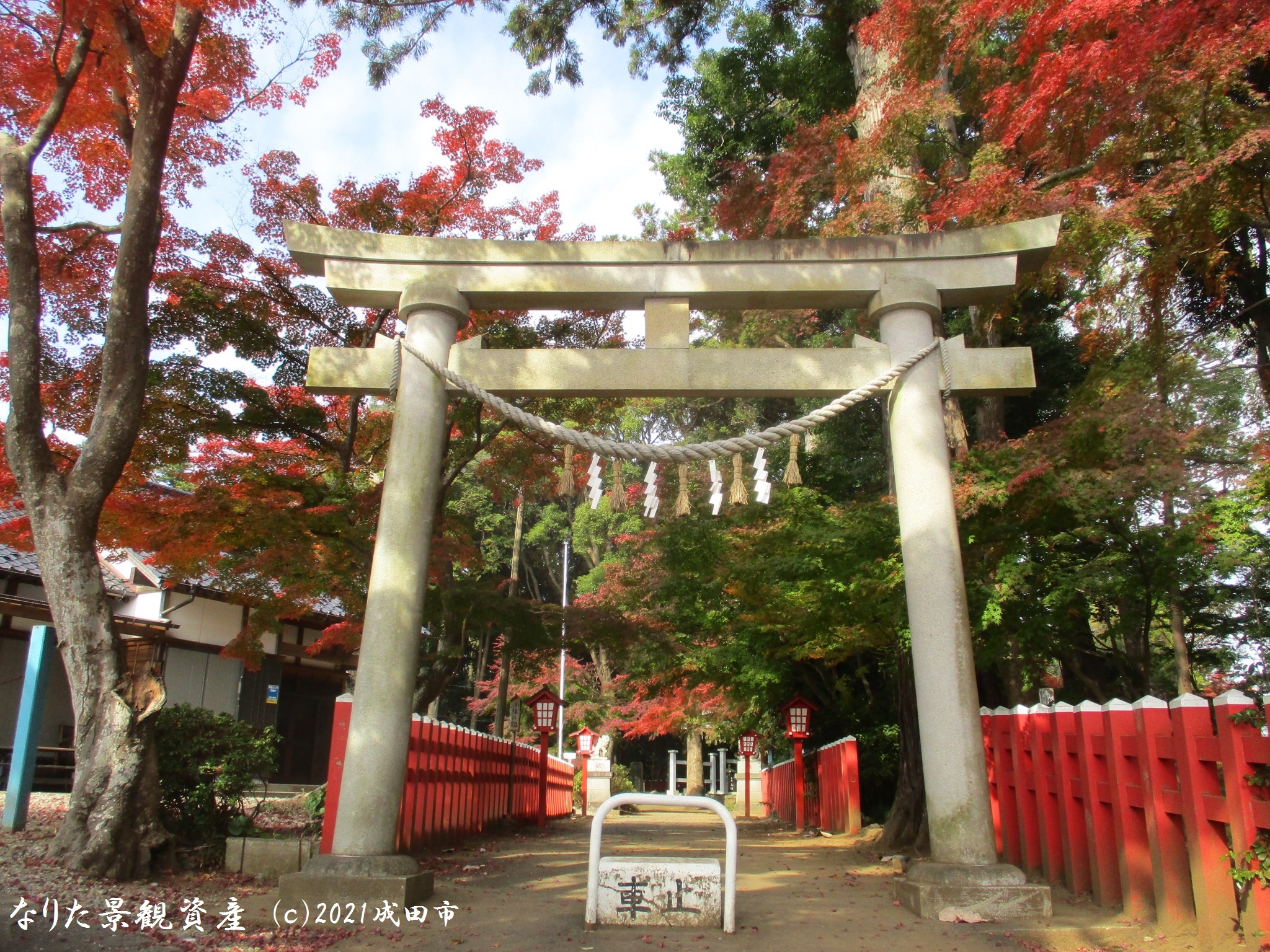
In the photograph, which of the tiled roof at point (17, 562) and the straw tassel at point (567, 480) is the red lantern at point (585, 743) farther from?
the straw tassel at point (567, 480)

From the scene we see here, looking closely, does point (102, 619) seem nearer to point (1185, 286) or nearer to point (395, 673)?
point (395, 673)

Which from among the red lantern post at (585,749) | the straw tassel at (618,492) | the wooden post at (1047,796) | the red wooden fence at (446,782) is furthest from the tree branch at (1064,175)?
the red lantern post at (585,749)

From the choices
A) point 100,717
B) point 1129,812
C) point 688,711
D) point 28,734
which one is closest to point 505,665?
point 688,711

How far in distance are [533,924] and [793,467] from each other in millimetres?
3561

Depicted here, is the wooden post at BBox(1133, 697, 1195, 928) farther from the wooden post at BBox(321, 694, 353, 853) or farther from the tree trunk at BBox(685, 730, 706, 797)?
the tree trunk at BBox(685, 730, 706, 797)

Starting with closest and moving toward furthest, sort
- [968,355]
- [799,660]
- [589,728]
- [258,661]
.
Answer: [968,355]
[258,661]
[799,660]
[589,728]

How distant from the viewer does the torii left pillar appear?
17.0ft

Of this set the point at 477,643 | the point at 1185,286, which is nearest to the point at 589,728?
the point at 477,643

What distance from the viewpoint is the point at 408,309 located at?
20.9ft

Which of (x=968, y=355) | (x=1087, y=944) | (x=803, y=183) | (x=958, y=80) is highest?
(x=958, y=80)

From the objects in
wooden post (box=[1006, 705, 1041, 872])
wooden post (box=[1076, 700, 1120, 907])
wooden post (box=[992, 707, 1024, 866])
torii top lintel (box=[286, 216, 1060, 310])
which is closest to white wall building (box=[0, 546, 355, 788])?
torii top lintel (box=[286, 216, 1060, 310])

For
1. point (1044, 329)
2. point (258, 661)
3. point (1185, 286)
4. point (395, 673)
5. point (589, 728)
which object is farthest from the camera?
point (589, 728)

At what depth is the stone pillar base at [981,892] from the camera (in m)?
4.98

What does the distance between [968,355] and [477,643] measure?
10.7m
